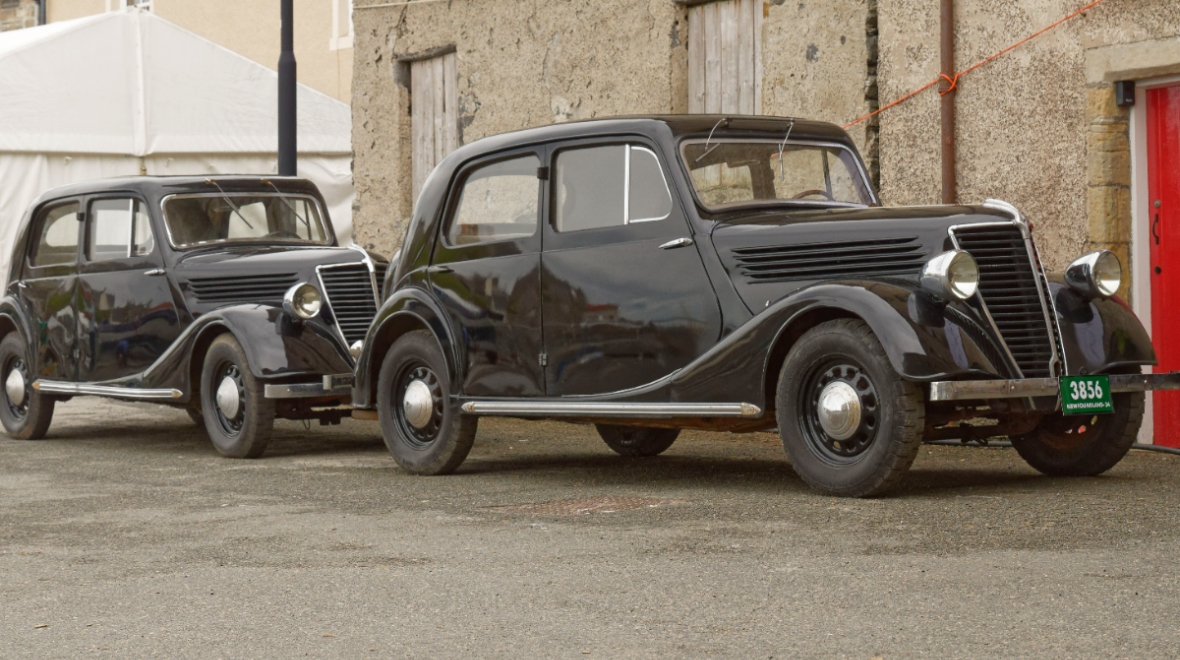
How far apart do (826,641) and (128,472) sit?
6.12m

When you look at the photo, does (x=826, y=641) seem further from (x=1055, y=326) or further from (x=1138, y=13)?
(x=1138, y=13)

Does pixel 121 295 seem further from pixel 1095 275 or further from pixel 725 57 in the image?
pixel 1095 275

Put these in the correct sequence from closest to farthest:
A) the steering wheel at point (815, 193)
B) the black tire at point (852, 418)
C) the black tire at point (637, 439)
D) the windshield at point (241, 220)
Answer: the black tire at point (852, 418)
the steering wheel at point (815, 193)
the black tire at point (637, 439)
the windshield at point (241, 220)

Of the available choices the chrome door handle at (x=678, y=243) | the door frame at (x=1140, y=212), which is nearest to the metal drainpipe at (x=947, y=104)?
the door frame at (x=1140, y=212)

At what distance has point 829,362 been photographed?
6926 mm

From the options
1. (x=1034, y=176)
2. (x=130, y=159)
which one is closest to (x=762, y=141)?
(x=1034, y=176)

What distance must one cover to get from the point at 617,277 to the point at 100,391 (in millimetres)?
4887

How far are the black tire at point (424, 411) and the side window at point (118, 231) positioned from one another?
10.2ft

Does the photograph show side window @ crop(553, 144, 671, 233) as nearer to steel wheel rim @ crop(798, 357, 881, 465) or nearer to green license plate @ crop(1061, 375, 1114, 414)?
steel wheel rim @ crop(798, 357, 881, 465)

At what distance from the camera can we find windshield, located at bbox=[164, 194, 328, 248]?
11195 mm

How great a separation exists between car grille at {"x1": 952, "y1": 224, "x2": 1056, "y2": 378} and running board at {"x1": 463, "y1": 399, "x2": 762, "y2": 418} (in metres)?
1.14

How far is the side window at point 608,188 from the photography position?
7.84 meters

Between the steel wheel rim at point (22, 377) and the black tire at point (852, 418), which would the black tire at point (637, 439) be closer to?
the black tire at point (852, 418)

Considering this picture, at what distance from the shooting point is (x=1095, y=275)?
7.35m
